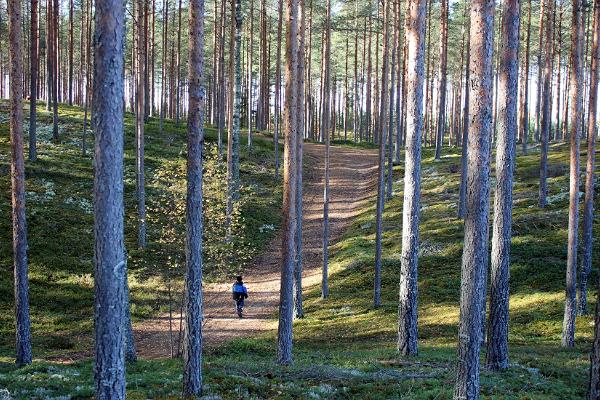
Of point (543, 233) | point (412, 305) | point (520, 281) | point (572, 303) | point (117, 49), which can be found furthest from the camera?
point (543, 233)

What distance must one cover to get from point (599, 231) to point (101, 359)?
23924mm

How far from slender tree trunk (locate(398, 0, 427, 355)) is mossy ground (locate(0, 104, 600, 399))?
995mm

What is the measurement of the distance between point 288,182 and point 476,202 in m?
5.73

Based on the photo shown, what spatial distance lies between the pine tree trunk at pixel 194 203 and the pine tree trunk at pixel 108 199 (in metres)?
2.93

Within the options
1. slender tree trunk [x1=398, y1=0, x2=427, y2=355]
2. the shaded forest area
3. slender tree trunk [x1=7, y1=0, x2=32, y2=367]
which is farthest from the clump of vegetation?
slender tree trunk [x1=398, y1=0, x2=427, y2=355]

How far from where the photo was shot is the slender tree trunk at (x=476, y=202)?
27.8ft

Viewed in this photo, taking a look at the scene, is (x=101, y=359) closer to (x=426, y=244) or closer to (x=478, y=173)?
(x=478, y=173)

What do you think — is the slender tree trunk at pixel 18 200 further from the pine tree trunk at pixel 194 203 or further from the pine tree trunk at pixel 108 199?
the pine tree trunk at pixel 108 199

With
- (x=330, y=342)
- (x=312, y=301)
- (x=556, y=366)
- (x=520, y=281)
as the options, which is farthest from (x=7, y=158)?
(x=556, y=366)

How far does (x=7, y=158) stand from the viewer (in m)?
32.6

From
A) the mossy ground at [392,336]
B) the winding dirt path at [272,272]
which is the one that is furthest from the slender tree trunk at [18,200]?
the winding dirt path at [272,272]

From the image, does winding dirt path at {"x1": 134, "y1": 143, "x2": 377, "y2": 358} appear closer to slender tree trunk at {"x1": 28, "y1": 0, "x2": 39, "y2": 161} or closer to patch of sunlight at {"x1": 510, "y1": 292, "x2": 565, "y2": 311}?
patch of sunlight at {"x1": 510, "y1": 292, "x2": 565, "y2": 311}

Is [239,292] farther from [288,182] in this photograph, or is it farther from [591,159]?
[591,159]

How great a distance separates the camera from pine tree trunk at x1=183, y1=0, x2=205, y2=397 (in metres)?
9.39
